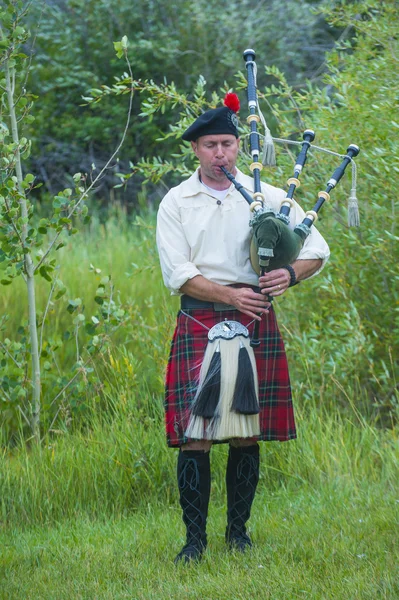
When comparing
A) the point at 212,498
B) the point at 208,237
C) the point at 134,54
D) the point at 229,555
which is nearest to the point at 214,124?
the point at 208,237

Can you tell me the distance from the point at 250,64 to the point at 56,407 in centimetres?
265

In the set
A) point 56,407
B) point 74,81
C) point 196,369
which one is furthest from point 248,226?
point 74,81

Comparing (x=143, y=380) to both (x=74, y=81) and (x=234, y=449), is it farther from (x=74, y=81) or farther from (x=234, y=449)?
(x=74, y=81)

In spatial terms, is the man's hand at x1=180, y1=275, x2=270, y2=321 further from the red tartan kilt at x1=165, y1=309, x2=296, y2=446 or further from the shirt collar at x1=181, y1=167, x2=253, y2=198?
the shirt collar at x1=181, y1=167, x2=253, y2=198

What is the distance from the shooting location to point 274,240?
3371 millimetres

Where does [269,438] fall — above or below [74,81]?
below

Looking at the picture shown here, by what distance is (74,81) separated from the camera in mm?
11516

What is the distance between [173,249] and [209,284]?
0.20 meters

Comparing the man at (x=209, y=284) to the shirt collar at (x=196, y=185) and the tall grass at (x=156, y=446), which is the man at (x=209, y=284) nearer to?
the shirt collar at (x=196, y=185)

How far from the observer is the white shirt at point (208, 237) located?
142 inches

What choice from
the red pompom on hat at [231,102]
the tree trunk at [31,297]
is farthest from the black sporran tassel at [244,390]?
the tree trunk at [31,297]

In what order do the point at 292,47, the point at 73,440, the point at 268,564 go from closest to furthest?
the point at 268,564
the point at 73,440
the point at 292,47

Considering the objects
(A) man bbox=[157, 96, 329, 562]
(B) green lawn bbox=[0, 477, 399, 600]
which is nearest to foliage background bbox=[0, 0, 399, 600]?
(B) green lawn bbox=[0, 477, 399, 600]

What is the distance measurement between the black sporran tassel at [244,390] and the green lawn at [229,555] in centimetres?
60
